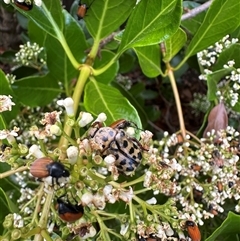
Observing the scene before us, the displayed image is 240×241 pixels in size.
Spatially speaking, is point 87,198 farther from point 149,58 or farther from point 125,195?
point 149,58

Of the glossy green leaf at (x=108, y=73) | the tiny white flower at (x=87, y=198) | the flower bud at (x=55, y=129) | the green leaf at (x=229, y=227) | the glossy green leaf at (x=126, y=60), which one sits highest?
the flower bud at (x=55, y=129)

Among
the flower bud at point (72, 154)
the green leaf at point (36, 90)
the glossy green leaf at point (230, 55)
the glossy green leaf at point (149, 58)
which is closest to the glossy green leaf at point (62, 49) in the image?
the green leaf at point (36, 90)

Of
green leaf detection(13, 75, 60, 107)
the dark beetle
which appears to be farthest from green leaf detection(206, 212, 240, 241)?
green leaf detection(13, 75, 60, 107)

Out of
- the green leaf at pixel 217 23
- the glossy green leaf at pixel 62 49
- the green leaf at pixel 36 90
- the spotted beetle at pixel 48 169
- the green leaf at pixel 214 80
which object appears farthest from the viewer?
the green leaf at pixel 36 90

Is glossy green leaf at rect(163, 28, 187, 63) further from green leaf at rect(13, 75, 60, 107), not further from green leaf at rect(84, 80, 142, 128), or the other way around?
green leaf at rect(13, 75, 60, 107)

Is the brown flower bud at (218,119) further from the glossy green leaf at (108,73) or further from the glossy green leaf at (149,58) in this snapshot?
the glossy green leaf at (108,73)

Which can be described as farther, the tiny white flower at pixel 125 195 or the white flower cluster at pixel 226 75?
the white flower cluster at pixel 226 75

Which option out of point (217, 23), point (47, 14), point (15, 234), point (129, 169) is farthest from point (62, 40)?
point (15, 234)
